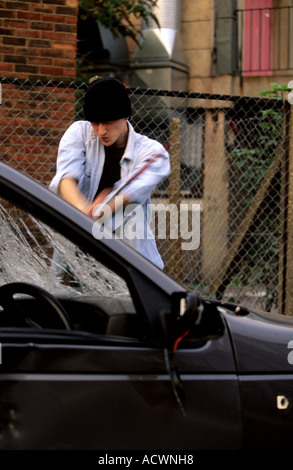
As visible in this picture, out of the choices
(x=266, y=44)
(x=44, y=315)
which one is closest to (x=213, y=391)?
(x=44, y=315)

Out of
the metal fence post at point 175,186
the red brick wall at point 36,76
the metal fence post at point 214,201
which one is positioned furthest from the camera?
the metal fence post at point 214,201

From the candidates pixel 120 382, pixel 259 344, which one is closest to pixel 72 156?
pixel 259 344

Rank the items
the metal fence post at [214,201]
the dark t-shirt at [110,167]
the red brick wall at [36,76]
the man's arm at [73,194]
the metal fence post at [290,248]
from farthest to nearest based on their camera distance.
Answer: the metal fence post at [214,201] → the metal fence post at [290,248] → the red brick wall at [36,76] → the dark t-shirt at [110,167] → the man's arm at [73,194]

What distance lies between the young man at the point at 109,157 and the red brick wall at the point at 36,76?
239cm

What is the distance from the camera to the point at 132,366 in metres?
2.32

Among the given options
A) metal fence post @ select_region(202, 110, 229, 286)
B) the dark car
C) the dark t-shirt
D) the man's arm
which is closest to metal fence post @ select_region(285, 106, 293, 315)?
metal fence post @ select_region(202, 110, 229, 286)

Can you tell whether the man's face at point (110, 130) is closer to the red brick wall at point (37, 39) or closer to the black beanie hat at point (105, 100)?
the black beanie hat at point (105, 100)

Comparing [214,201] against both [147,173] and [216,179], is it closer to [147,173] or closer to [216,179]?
[216,179]

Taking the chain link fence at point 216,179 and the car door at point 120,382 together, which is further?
the chain link fence at point 216,179

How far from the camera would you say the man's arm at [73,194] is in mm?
3590

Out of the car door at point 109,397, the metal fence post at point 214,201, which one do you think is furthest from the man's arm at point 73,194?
the metal fence post at point 214,201

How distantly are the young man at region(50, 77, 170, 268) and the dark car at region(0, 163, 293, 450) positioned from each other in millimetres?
1189

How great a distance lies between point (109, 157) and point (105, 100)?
33cm

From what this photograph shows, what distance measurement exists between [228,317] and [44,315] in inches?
23.7
